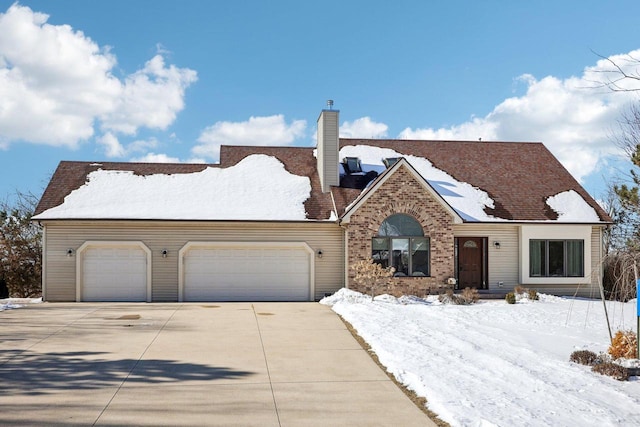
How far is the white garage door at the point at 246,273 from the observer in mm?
22109

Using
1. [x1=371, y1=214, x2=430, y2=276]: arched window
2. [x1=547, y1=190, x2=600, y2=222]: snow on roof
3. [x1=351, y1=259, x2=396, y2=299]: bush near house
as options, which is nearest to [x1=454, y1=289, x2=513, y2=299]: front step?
[x1=371, y1=214, x2=430, y2=276]: arched window

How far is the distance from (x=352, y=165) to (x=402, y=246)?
4598 mm

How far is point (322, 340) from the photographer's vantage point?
13445mm

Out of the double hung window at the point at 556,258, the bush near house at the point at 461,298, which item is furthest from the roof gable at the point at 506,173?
the bush near house at the point at 461,298

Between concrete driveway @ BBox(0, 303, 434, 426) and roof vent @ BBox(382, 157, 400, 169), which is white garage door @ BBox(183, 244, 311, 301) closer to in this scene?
roof vent @ BBox(382, 157, 400, 169)

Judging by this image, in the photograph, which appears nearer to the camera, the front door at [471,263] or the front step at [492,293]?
the front step at [492,293]

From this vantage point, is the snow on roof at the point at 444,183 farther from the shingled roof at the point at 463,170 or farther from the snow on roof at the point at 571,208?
the snow on roof at the point at 571,208

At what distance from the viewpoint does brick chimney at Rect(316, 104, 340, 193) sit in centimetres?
2423

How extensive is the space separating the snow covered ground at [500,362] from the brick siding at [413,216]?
3.33 m

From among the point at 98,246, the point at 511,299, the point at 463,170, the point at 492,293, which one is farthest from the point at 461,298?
the point at 98,246

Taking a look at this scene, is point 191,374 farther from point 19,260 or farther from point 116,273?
point 19,260

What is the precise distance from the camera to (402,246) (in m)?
22.4

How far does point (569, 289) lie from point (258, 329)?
13992 mm

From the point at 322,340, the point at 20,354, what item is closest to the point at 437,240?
the point at 322,340
